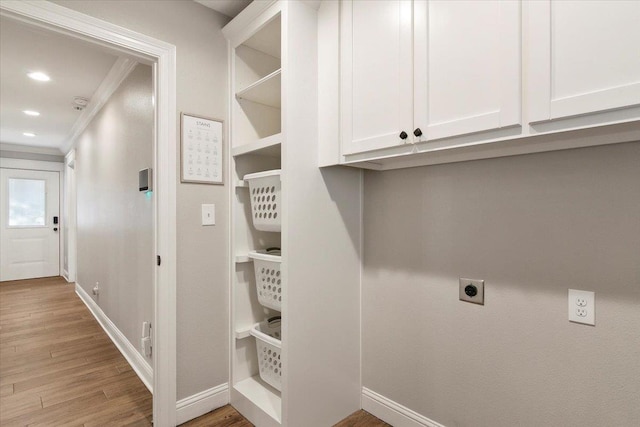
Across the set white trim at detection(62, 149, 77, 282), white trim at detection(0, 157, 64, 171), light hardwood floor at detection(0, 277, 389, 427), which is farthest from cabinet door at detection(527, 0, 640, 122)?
white trim at detection(0, 157, 64, 171)

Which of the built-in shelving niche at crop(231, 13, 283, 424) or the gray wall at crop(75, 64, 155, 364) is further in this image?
the gray wall at crop(75, 64, 155, 364)

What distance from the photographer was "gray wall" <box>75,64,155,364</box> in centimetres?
234

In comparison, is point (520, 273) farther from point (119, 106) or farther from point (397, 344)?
point (119, 106)

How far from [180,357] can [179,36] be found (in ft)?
5.96

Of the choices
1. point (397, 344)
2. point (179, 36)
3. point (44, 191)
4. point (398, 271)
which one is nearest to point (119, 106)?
point (179, 36)

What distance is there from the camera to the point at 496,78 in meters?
1.07

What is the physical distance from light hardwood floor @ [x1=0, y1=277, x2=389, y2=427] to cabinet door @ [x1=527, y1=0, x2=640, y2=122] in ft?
5.69

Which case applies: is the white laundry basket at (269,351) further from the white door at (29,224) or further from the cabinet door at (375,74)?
the white door at (29,224)

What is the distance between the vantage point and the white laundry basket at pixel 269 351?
69.7 inches

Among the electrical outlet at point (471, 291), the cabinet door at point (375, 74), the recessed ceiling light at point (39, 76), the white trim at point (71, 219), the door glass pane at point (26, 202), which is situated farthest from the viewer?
the door glass pane at point (26, 202)

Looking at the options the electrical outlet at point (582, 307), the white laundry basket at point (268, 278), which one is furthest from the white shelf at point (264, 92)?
the electrical outlet at point (582, 307)

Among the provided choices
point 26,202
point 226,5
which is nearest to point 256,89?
point 226,5

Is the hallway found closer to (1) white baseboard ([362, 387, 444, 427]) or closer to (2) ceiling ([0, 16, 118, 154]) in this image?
(1) white baseboard ([362, 387, 444, 427])

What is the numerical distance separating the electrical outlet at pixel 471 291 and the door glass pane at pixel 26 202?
7.32 metres
